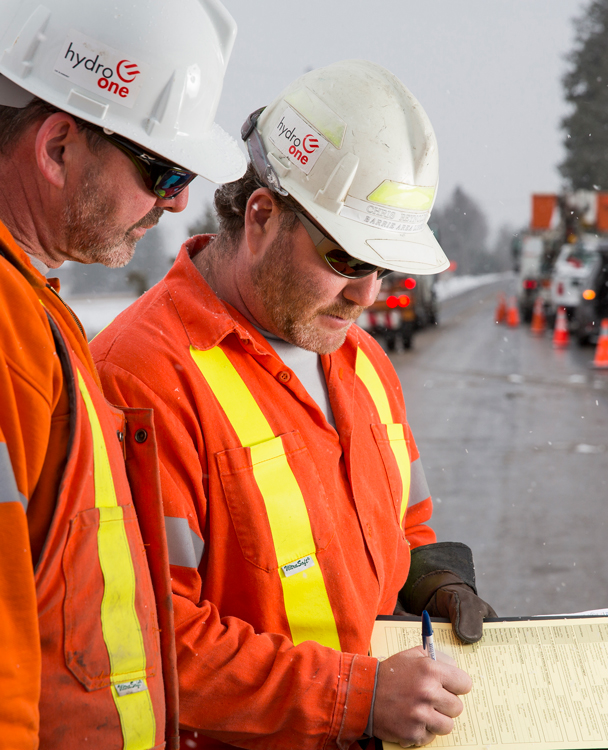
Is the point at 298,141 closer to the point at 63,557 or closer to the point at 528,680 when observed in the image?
the point at 63,557

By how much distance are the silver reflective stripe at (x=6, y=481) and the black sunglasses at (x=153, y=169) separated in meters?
0.70

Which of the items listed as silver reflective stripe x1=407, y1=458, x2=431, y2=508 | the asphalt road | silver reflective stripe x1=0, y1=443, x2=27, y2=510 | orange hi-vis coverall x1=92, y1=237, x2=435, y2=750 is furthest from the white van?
silver reflective stripe x1=0, y1=443, x2=27, y2=510

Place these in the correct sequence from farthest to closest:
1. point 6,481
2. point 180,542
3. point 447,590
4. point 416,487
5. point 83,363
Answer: point 416,487 → point 447,590 → point 180,542 → point 83,363 → point 6,481

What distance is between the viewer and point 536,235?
26969 mm

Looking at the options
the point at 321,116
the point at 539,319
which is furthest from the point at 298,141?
the point at 539,319

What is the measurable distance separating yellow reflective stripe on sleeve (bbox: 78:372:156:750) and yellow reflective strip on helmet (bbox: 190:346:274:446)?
559mm

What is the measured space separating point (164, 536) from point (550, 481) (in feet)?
21.5

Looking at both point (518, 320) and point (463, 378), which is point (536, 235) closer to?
point (518, 320)

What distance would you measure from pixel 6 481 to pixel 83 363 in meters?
0.40

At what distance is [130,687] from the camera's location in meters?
1.37

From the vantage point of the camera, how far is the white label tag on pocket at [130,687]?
1346 mm

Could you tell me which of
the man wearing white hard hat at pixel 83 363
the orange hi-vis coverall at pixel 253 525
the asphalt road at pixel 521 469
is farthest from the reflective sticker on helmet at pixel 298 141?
the asphalt road at pixel 521 469

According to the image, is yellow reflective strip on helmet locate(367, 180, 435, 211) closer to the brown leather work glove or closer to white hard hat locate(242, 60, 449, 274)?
white hard hat locate(242, 60, 449, 274)

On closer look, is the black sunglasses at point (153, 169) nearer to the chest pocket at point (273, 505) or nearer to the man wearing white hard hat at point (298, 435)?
the man wearing white hard hat at point (298, 435)
